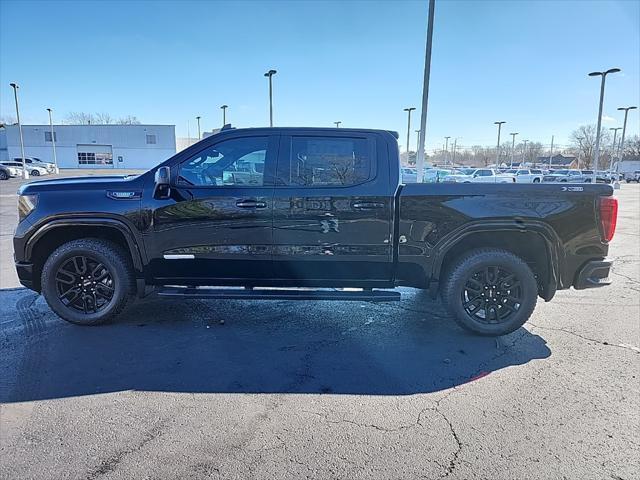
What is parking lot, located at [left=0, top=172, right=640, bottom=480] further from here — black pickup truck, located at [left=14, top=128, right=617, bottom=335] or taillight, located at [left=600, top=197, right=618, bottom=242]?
taillight, located at [left=600, top=197, right=618, bottom=242]

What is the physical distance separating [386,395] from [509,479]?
1061 mm

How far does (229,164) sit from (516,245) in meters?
3.07

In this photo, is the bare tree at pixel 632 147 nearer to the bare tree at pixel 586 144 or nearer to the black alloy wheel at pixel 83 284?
the bare tree at pixel 586 144

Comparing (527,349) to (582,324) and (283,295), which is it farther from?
(283,295)

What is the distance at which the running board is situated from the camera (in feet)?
14.3

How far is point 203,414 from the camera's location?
3045 millimetres

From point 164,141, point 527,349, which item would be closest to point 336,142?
point 527,349

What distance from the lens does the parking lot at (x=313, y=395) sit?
258 cm

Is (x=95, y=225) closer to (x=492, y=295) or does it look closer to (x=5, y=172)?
(x=492, y=295)

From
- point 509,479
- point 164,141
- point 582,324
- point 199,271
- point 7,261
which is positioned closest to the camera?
point 509,479

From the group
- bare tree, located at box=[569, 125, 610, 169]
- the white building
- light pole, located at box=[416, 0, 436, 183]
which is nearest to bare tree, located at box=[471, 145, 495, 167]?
bare tree, located at box=[569, 125, 610, 169]

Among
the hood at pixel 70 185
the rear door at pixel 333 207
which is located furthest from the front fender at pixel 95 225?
the rear door at pixel 333 207

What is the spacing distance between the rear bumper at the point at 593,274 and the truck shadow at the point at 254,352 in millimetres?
736

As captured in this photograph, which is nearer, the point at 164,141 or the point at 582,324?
the point at 582,324
